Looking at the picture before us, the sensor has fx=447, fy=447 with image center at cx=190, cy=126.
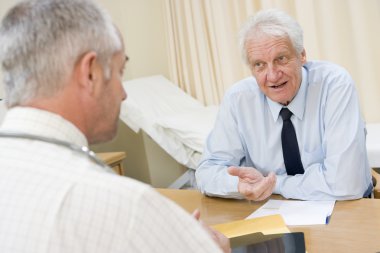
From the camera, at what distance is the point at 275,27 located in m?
1.63

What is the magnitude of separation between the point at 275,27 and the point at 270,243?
86 cm

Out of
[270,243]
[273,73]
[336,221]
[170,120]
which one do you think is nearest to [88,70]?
[270,243]

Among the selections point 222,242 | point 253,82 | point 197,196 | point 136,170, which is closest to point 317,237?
point 222,242

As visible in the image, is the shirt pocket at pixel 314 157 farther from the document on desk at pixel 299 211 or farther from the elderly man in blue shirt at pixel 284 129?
the document on desk at pixel 299 211

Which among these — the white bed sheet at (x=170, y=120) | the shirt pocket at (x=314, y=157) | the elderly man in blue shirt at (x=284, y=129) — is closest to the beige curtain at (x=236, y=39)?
the white bed sheet at (x=170, y=120)

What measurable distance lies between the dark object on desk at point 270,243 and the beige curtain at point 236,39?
86.5 inches

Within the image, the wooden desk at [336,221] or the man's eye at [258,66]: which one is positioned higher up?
the man's eye at [258,66]

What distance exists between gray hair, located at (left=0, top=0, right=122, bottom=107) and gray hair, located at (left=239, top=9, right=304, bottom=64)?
1030 millimetres

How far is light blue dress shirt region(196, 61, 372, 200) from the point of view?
1.46m

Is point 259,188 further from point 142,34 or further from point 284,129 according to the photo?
point 142,34

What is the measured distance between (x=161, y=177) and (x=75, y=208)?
116 inches

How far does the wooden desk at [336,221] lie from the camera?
1070mm

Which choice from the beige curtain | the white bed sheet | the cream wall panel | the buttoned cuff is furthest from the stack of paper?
the cream wall panel

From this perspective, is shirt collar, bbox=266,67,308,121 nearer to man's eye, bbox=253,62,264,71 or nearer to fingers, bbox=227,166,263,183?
man's eye, bbox=253,62,264,71
